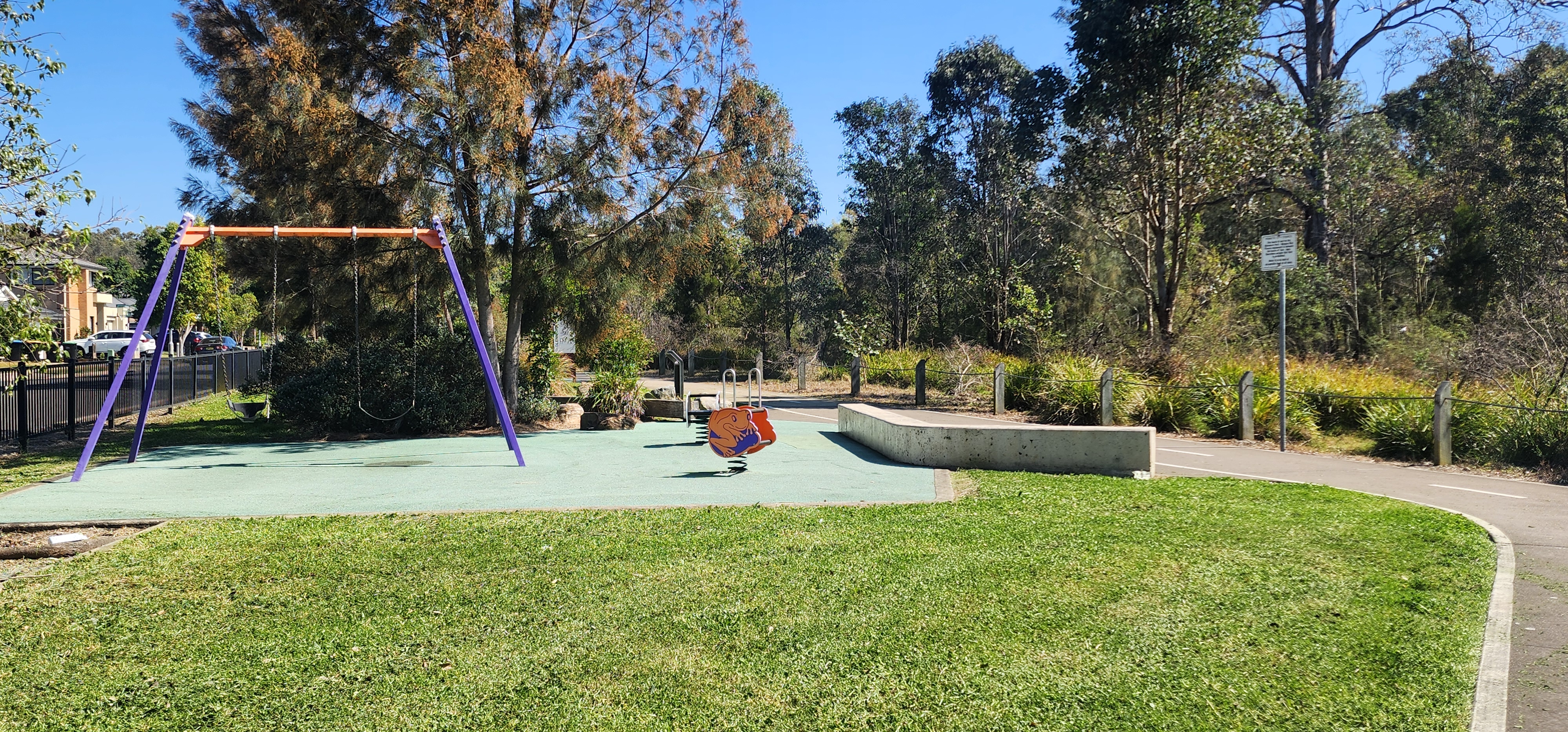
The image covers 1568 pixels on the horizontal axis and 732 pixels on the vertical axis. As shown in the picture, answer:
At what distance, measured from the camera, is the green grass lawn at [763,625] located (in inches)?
163

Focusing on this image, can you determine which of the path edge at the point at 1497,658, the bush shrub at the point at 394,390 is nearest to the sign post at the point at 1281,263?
the path edge at the point at 1497,658

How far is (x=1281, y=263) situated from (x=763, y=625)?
11263 millimetres

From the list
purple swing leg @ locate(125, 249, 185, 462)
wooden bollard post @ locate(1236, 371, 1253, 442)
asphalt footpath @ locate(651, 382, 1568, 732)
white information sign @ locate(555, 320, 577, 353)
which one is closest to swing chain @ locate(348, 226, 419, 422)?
purple swing leg @ locate(125, 249, 185, 462)

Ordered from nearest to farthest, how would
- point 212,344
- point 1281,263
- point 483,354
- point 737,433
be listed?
point 737,433
point 483,354
point 1281,263
point 212,344

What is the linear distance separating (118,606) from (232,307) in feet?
145

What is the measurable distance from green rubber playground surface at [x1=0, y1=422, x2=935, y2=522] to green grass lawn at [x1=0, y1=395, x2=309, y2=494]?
562mm

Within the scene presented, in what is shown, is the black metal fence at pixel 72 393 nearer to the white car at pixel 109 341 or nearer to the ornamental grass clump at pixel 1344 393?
the ornamental grass clump at pixel 1344 393

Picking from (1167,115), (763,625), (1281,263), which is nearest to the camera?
(763,625)

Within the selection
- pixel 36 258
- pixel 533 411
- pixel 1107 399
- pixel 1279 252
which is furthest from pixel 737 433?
pixel 1279 252

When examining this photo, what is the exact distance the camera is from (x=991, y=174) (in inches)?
1340

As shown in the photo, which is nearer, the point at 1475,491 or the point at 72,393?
the point at 1475,491

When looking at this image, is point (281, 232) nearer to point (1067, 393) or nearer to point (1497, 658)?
point (1497, 658)

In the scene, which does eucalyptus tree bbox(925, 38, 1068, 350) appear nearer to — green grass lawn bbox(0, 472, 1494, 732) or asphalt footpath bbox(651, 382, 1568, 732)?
asphalt footpath bbox(651, 382, 1568, 732)

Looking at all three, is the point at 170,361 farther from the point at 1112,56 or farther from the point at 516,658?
the point at 1112,56
